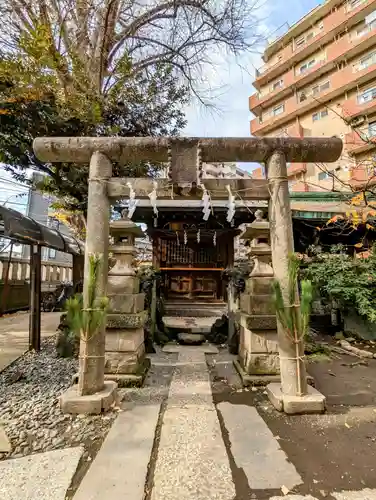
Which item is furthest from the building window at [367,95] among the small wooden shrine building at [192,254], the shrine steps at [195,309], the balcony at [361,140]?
the shrine steps at [195,309]

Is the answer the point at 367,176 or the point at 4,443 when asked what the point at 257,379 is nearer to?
the point at 4,443

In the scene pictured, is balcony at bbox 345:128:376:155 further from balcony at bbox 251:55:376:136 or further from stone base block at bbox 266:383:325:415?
stone base block at bbox 266:383:325:415

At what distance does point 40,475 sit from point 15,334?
20.4 feet

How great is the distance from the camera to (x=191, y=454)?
2.38 meters

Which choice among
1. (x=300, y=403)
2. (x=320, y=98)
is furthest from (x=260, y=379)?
(x=320, y=98)

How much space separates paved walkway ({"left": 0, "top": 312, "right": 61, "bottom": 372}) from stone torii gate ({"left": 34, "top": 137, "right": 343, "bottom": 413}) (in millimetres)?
3105

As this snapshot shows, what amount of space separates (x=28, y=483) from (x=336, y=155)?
4785 millimetres

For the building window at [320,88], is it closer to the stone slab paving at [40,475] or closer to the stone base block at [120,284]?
the stone base block at [120,284]

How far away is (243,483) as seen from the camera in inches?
80.0

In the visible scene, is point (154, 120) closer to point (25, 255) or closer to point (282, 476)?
point (282, 476)

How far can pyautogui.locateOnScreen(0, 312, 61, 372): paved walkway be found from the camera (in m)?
5.45

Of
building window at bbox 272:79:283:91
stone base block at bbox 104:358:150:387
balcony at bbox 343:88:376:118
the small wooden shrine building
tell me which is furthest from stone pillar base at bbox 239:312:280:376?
building window at bbox 272:79:283:91

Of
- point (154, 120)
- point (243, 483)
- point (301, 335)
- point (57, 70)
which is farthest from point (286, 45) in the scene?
point (243, 483)

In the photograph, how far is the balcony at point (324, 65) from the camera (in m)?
19.1
